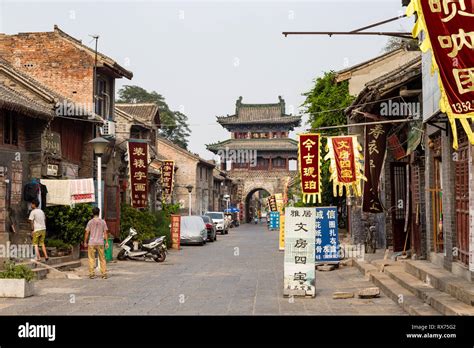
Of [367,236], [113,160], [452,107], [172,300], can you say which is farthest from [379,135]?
[113,160]

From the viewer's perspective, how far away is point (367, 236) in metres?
23.4

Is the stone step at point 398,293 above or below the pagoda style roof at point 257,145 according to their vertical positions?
below

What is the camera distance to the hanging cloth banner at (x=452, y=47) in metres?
9.28

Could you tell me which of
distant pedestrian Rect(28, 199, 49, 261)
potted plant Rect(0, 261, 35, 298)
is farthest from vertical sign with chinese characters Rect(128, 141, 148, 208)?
potted plant Rect(0, 261, 35, 298)

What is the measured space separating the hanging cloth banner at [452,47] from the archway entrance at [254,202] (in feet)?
252

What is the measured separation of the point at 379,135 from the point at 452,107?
11.3 m

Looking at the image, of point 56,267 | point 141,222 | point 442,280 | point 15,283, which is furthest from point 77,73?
point 442,280

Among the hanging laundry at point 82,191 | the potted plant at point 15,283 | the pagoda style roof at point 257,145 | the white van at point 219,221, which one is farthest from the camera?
the pagoda style roof at point 257,145

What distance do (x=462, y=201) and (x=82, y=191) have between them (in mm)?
11477

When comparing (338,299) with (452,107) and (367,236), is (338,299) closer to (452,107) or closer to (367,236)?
(452,107)

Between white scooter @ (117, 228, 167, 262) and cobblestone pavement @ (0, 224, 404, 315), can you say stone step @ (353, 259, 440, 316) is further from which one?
white scooter @ (117, 228, 167, 262)

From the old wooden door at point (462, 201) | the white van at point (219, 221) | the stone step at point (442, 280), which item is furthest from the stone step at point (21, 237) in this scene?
the white van at point (219, 221)

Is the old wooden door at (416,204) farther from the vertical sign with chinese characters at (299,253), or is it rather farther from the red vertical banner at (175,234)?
the red vertical banner at (175,234)

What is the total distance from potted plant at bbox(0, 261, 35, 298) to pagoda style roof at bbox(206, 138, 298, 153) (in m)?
69.7
